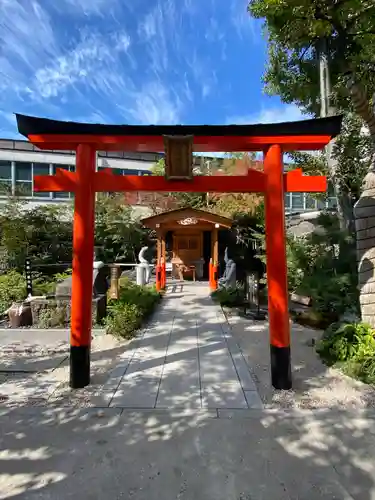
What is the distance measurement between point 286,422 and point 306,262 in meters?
6.55

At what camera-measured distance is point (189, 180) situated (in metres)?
4.47

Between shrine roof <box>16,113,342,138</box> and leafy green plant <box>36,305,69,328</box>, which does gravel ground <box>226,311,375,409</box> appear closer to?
shrine roof <box>16,113,342,138</box>

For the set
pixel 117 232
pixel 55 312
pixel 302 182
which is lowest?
pixel 55 312

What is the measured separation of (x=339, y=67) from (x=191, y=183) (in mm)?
6987

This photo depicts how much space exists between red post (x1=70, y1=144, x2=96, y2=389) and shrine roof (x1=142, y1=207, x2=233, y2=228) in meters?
8.26

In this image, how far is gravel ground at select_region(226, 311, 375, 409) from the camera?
152 inches

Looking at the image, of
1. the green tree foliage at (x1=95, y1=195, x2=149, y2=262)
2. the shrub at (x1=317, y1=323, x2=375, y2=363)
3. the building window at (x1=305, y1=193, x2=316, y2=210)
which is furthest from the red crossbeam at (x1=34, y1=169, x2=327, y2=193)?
the green tree foliage at (x1=95, y1=195, x2=149, y2=262)

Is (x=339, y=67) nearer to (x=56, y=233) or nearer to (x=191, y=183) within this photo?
(x=191, y=183)

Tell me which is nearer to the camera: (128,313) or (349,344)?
(349,344)

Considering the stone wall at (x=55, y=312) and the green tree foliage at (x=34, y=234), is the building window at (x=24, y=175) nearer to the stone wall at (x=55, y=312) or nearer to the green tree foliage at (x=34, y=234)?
the green tree foliage at (x=34, y=234)

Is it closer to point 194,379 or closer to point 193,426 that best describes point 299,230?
point 194,379

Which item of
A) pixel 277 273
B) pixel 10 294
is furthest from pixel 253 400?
pixel 10 294

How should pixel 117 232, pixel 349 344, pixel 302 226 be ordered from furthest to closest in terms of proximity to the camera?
pixel 117 232 < pixel 302 226 < pixel 349 344

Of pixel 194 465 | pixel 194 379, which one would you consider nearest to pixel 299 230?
pixel 194 379
